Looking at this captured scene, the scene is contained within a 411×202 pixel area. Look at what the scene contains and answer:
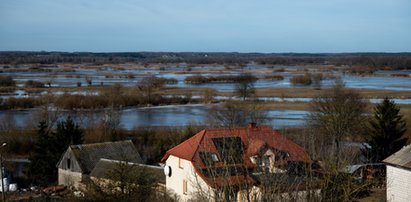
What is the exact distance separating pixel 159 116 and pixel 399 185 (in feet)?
90.3

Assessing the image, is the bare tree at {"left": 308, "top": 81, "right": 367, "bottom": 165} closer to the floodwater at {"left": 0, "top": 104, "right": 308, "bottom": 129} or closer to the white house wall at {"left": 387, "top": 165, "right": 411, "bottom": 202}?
the floodwater at {"left": 0, "top": 104, "right": 308, "bottom": 129}

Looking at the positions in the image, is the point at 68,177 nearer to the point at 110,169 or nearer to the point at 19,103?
the point at 110,169

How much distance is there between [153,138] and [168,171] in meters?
14.2

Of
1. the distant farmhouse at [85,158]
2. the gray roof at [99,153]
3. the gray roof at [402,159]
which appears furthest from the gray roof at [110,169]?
the gray roof at [402,159]

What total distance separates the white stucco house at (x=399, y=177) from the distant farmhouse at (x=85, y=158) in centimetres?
1083

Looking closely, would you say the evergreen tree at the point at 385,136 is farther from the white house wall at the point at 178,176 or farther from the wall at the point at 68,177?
the wall at the point at 68,177

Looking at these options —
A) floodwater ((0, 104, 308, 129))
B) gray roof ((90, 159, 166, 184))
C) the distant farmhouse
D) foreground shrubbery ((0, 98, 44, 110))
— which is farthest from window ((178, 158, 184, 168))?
foreground shrubbery ((0, 98, 44, 110))

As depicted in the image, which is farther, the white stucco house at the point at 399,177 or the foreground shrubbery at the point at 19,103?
the foreground shrubbery at the point at 19,103

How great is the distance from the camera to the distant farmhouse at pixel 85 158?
2281 centimetres

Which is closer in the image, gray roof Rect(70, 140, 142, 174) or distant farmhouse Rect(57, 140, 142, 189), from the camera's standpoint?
distant farmhouse Rect(57, 140, 142, 189)

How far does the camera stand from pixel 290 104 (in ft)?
153

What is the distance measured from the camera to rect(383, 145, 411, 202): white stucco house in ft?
49.9

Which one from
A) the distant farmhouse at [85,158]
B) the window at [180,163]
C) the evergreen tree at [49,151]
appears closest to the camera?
the window at [180,163]

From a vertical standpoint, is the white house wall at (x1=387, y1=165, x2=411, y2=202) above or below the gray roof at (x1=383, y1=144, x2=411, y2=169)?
below
